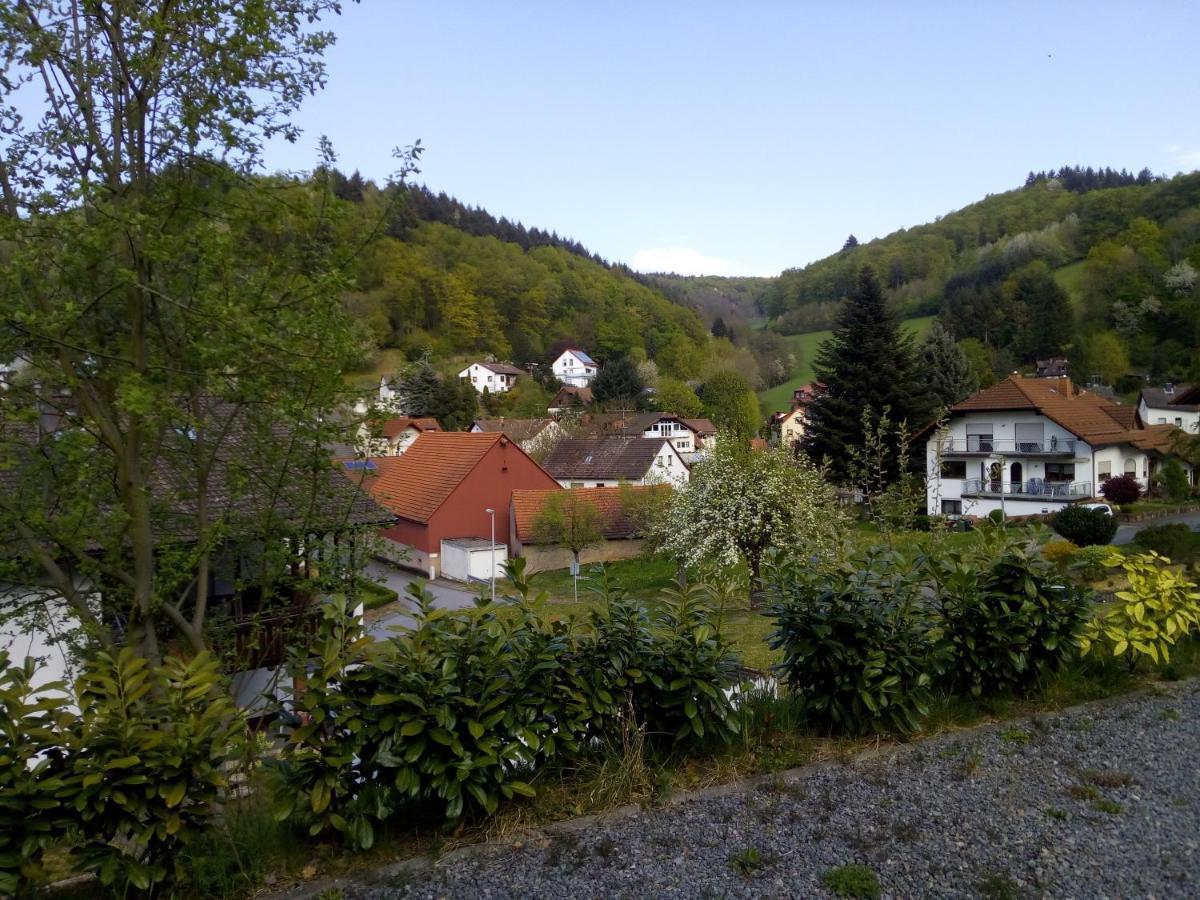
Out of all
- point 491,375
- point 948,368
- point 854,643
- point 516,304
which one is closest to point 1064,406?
point 948,368

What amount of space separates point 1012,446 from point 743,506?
2565 cm

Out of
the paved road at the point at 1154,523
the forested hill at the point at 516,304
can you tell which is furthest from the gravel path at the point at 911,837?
the forested hill at the point at 516,304

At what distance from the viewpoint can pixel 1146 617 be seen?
619 centimetres

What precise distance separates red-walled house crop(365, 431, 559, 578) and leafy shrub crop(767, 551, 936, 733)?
26.4 metres

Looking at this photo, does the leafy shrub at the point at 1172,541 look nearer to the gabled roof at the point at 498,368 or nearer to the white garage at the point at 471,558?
the white garage at the point at 471,558

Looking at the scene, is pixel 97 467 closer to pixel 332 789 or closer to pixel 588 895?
pixel 332 789

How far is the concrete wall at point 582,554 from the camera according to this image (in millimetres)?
30859

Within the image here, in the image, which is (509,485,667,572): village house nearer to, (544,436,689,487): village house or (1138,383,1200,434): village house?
(544,436,689,487): village house

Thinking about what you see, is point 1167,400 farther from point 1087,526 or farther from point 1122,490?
point 1087,526

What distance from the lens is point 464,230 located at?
114750 millimetres

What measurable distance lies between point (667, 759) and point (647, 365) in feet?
266

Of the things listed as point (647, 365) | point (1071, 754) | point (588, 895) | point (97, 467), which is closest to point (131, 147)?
point (97, 467)

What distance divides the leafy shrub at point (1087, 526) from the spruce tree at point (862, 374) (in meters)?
11.7

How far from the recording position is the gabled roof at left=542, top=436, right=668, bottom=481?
134 feet
